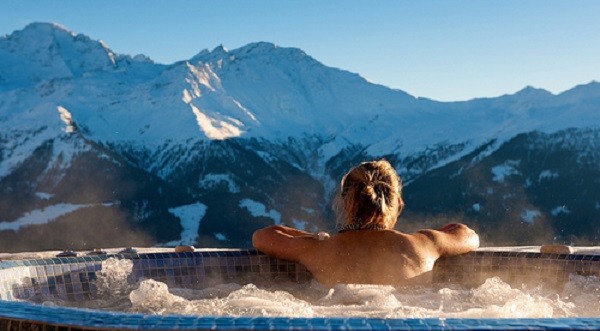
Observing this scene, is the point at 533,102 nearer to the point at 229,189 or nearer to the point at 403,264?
the point at 229,189

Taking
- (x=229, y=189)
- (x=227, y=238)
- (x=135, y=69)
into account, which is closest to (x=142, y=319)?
(x=227, y=238)

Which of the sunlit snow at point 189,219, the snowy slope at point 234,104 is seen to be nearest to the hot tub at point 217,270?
the sunlit snow at point 189,219

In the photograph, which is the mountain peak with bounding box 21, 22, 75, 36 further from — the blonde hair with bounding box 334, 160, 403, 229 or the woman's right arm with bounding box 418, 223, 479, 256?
the blonde hair with bounding box 334, 160, 403, 229

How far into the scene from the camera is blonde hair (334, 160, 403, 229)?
3787mm

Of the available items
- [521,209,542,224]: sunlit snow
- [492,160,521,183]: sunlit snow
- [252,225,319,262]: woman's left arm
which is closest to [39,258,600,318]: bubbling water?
[252,225,319,262]: woman's left arm

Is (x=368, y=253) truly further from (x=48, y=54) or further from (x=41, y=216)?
(x=48, y=54)

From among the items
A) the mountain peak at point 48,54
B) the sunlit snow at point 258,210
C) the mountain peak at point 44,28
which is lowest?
the sunlit snow at point 258,210

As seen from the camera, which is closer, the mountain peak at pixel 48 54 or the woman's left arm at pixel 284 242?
the woman's left arm at pixel 284 242

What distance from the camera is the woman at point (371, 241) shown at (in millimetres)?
3793

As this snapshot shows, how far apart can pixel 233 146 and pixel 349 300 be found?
9754cm

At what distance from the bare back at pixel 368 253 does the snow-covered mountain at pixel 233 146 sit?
53.7m

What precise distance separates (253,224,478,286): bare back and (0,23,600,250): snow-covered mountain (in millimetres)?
53677

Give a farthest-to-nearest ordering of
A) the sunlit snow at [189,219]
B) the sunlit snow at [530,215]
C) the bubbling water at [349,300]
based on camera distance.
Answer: the sunlit snow at [189,219] → the sunlit snow at [530,215] → the bubbling water at [349,300]

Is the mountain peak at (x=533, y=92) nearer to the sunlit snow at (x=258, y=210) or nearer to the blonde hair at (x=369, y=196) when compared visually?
the sunlit snow at (x=258, y=210)
